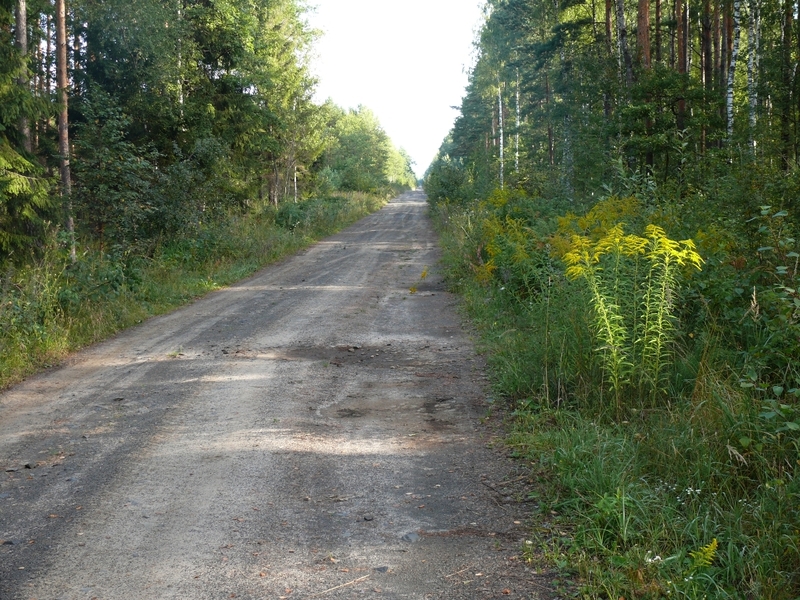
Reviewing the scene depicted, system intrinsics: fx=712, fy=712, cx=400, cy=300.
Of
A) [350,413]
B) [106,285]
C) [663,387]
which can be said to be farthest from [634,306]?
[106,285]

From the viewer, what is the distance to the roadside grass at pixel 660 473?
3506 millimetres

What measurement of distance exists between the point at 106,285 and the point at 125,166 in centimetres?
393

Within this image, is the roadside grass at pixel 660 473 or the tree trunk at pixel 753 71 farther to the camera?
the tree trunk at pixel 753 71

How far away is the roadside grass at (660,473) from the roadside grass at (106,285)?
587 centimetres

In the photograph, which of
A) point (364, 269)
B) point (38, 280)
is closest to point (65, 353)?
point (38, 280)

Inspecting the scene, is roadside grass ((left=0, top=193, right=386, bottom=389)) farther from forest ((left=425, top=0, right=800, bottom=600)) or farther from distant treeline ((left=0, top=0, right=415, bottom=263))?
forest ((left=425, top=0, right=800, bottom=600))

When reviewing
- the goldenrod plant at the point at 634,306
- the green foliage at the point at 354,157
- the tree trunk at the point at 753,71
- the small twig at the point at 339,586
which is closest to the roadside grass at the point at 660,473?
the goldenrod plant at the point at 634,306

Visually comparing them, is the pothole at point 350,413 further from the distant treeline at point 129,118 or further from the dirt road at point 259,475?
the distant treeline at point 129,118

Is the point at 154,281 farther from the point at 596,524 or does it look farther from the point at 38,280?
the point at 596,524

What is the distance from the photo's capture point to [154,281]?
574 inches

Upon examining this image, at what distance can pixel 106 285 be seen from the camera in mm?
12211

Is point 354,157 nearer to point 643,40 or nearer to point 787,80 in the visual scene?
point 643,40

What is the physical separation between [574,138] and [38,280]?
2053 cm

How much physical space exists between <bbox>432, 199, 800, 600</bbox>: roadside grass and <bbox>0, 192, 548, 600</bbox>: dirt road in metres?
0.33
